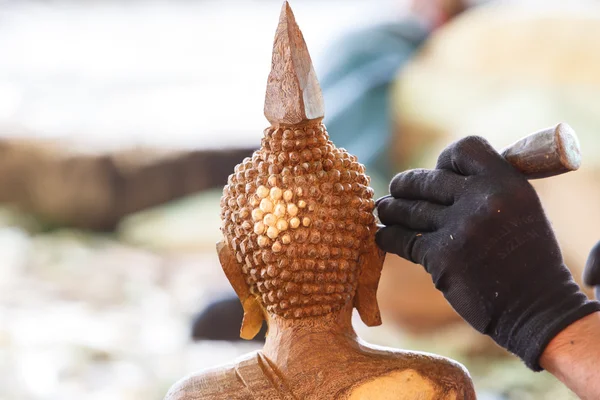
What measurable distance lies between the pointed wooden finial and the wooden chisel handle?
38 cm

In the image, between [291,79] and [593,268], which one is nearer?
[291,79]

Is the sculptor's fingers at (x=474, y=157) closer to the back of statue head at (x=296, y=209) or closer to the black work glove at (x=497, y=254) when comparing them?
the black work glove at (x=497, y=254)

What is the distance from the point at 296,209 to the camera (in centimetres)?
144

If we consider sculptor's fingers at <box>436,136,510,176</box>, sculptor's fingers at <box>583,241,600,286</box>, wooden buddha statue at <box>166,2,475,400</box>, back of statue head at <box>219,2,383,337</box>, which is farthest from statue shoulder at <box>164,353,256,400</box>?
sculptor's fingers at <box>583,241,600,286</box>

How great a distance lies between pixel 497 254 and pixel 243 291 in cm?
51

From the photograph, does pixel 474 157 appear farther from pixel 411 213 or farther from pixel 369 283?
pixel 369 283

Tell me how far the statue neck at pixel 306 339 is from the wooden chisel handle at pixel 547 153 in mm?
446

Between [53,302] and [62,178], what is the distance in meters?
1.77

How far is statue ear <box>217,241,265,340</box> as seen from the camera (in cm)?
153

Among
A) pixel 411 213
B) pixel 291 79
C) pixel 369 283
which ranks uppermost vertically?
pixel 291 79

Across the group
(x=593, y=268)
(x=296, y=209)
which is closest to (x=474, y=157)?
(x=296, y=209)

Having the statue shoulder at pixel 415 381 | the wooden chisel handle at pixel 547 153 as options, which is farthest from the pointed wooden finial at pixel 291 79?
the statue shoulder at pixel 415 381

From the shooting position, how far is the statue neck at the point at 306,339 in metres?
1.49

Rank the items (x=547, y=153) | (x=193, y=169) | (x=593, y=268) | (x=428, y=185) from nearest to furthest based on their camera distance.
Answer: (x=547, y=153)
(x=428, y=185)
(x=593, y=268)
(x=193, y=169)
